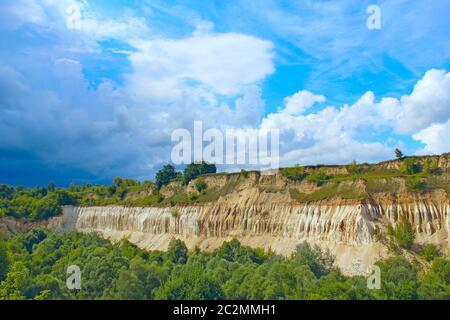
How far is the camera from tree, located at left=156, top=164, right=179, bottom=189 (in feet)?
333

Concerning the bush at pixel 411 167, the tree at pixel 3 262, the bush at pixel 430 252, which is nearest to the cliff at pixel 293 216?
the bush at pixel 430 252

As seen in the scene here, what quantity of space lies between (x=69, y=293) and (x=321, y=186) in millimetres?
37868

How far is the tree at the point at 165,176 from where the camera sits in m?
101

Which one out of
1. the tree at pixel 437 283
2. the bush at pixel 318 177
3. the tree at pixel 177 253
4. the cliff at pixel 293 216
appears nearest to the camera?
the tree at pixel 437 283

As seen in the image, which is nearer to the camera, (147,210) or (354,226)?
(354,226)

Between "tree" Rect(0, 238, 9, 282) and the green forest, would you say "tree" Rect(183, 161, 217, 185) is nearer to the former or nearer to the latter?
the green forest

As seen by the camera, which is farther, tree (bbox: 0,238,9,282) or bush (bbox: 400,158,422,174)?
bush (bbox: 400,158,422,174)

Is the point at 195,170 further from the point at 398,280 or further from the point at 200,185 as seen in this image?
the point at 398,280

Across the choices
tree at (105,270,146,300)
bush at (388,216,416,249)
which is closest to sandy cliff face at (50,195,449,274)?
bush at (388,216,416,249)

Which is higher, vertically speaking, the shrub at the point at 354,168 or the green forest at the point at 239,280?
the shrub at the point at 354,168

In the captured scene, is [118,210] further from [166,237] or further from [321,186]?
[321,186]

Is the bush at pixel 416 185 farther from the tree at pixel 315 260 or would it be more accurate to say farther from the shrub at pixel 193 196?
the shrub at pixel 193 196

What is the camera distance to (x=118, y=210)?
4016 inches

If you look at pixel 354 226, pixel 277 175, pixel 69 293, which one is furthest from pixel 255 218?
pixel 69 293
